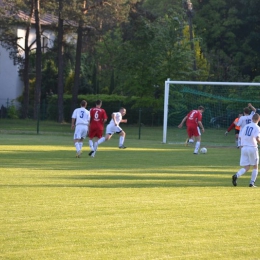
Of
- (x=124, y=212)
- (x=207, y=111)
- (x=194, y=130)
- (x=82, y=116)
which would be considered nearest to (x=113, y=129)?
(x=194, y=130)

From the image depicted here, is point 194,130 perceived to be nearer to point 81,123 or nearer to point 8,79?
point 81,123

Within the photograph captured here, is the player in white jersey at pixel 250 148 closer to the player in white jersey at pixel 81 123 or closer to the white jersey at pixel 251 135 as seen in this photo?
the white jersey at pixel 251 135

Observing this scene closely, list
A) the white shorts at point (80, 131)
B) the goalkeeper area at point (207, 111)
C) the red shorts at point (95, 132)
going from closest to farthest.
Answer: the white shorts at point (80, 131), the red shorts at point (95, 132), the goalkeeper area at point (207, 111)

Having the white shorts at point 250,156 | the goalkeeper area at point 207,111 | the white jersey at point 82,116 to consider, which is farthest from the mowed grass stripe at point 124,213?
the goalkeeper area at point 207,111

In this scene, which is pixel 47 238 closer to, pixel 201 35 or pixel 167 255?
pixel 167 255

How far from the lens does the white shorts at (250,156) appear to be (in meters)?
15.8

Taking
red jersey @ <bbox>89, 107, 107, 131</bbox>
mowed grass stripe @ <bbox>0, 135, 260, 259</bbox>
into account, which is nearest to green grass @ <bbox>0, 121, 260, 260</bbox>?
mowed grass stripe @ <bbox>0, 135, 260, 259</bbox>

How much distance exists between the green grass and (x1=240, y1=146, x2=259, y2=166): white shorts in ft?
1.90

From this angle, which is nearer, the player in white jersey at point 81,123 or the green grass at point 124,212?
the green grass at point 124,212

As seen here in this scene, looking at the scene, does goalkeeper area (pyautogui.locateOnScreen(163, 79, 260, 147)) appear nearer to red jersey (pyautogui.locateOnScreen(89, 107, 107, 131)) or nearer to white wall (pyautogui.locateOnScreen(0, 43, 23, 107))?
Answer: red jersey (pyautogui.locateOnScreen(89, 107, 107, 131))

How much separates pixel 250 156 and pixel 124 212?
17.4 ft

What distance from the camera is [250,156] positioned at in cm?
1581

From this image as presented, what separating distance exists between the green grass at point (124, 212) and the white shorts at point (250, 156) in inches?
22.8

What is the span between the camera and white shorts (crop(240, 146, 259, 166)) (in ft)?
51.8
